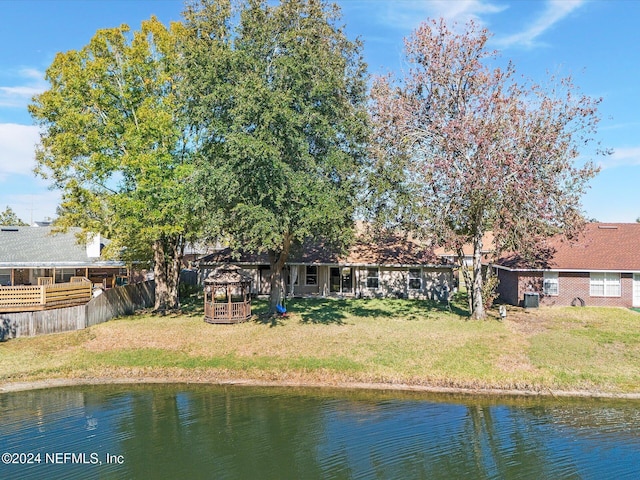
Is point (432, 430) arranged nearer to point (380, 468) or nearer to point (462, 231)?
point (380, 468)

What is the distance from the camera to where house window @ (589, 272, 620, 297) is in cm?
3012

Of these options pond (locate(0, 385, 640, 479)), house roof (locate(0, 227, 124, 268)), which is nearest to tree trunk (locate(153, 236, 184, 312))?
house roof (locate(0, 227, 124, 268))

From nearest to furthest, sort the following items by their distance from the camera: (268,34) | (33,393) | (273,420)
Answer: (273,420), (33,393), (268,34)

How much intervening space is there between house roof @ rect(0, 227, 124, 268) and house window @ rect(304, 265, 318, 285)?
13.8 m

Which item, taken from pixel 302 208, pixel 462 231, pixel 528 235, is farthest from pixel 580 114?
pixel 302 208

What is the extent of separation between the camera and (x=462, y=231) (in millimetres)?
27828

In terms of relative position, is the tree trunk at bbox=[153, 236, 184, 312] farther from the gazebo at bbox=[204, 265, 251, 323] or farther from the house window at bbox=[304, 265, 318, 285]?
the house window at bbox=[304, 265, 318, 285]

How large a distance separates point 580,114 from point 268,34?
54.5ft

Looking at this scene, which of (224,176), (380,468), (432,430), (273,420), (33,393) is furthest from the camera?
(224,176)

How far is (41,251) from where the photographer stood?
3631 centimetres

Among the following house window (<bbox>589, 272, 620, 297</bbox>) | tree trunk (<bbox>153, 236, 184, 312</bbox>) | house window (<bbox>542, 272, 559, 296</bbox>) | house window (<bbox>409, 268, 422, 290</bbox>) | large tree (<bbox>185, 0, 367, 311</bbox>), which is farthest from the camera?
house window (<bbox>409, 268, 422, 290</bbox>)

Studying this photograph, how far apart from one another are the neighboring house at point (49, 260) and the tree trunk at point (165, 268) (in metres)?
5.68

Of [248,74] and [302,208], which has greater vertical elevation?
[248,74]

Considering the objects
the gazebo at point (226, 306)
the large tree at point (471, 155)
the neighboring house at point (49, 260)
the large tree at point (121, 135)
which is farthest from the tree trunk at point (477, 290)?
the neighboring house at point (49, 260)
